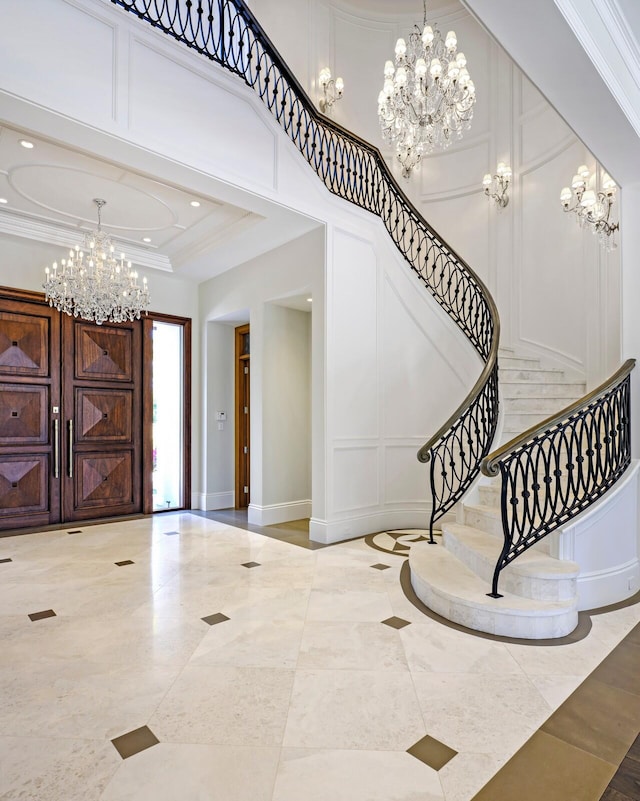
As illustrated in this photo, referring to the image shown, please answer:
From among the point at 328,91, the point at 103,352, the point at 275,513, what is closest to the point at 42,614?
the point at 275,513

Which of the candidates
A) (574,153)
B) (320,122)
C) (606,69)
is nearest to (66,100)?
(320,122)

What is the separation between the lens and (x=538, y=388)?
5562 mm

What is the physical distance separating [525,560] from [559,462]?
0.78 meters

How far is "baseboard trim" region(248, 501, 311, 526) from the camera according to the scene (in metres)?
5.86

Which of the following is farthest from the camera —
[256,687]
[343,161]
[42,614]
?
[343,161]

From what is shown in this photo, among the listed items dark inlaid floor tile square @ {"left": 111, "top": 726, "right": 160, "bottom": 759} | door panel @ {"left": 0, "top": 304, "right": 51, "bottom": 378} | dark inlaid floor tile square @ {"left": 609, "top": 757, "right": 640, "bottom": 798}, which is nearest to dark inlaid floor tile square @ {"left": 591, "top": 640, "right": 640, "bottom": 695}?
→ dark inlaid floor tile square @ {"left": 609, "top": 757, "right": 640, "bottom": 798}

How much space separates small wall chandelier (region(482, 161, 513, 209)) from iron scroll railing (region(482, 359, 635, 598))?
407 cm

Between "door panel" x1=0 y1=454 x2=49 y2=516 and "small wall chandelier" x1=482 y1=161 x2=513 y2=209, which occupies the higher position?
"small wall chandelier" x1=482 y1=161 x2=513 y2=209

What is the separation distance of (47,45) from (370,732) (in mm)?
4348

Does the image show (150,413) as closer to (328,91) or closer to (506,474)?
(506,474)

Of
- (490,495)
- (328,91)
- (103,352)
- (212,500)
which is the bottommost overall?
(212,500)

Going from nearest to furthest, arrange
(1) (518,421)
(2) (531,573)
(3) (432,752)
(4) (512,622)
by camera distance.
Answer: (3) (432,752) < (4) (512,622) < (2) (531,573) < (1) (518,421)

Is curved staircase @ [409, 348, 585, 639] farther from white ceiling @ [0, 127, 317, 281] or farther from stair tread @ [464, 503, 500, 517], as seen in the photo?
white ceiling @ [0, 127, 317, 281]

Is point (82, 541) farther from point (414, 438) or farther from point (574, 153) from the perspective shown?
point (574, 153)
